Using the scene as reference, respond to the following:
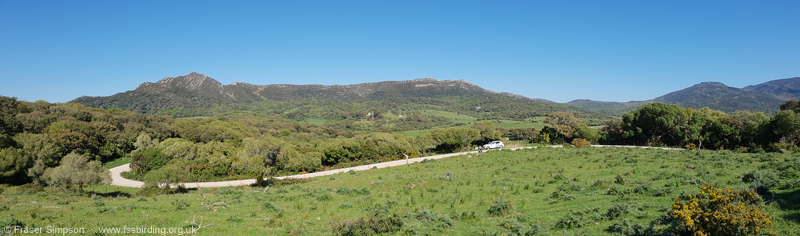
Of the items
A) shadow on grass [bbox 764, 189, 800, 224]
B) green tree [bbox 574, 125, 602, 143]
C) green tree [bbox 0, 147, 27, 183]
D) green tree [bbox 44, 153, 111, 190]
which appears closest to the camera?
shadow on grass [bbox 764, 189, 800, 224]

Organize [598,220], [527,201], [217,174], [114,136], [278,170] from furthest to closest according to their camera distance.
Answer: [114,136], [217,174], [278,170], [527,201], [598,220]

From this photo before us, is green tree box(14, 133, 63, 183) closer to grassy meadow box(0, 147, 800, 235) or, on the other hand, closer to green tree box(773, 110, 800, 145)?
grassy meadow box(0, 147, 800, 235)

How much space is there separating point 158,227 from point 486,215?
1230 centimetres

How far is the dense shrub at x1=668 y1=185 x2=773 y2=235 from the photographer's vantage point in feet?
22.7

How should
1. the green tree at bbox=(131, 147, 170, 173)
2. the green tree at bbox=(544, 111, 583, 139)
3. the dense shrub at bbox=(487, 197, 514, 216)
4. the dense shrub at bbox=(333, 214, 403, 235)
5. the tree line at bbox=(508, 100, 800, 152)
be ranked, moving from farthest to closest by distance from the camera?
the green tree at bbox=(544, 111, 583, 139), the green tree at bbox=(131, 147, 170, 173), the tree line at bbox=(508, 100, 800, 152), the dense shrub at bbox=(487, 197, 514, 216), the dense shrub at bbox=(333, 214, 403, 235)

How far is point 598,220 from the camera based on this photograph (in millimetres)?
10758

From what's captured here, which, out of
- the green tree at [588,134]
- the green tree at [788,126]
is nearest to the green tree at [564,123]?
the green tree at [588,134]

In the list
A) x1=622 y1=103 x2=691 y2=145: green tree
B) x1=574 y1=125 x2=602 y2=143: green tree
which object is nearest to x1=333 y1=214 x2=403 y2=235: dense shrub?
x1=622 y1=103 x2=691 y2=145: green tree

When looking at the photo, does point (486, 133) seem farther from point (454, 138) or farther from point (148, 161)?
point (148, 161)

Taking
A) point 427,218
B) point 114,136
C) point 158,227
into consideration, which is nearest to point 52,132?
point 114,136

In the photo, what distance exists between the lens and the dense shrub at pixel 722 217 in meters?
6.93

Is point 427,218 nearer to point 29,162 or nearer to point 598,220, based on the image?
point 598,220

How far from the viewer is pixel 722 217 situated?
6961 millimetres

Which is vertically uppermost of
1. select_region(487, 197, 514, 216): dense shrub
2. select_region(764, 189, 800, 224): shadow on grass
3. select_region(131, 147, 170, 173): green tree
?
select_region(764, 189, 800, 224): shadow on grass
